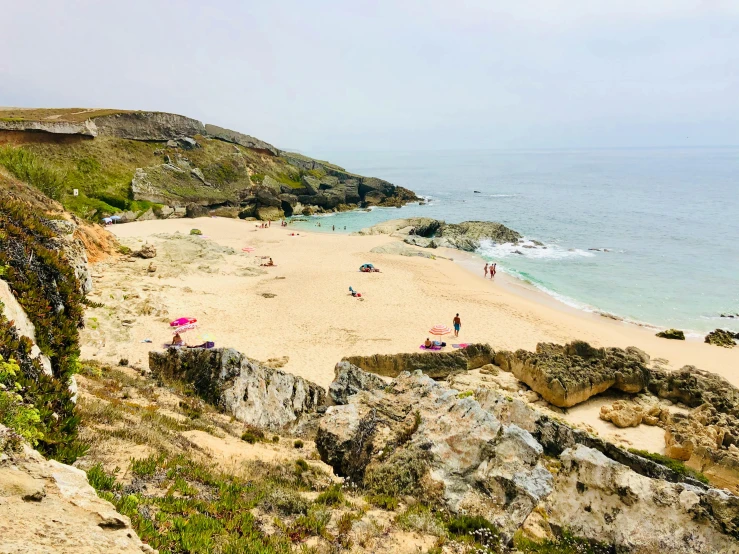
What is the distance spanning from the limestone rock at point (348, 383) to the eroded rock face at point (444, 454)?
2196mm

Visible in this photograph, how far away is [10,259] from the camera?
6645 millimetres

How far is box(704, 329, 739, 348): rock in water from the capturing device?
23.2m

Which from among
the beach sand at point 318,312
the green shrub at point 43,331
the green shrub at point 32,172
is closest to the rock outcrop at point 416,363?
the beach sand at point 318,312

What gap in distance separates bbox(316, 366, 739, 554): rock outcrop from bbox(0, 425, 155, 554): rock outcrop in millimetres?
4563

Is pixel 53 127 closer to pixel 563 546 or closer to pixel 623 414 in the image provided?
pixel 623 414

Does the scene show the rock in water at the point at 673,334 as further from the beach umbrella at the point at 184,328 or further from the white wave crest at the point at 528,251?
the beach umbrella at the point at 184,328

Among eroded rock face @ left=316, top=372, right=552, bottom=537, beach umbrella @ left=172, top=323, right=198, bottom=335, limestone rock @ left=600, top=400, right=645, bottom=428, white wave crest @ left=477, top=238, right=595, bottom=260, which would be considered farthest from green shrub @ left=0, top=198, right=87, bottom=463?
white wave crest @ left=477, top=238, right=595, bottom=260

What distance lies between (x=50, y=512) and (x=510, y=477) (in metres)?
6.16

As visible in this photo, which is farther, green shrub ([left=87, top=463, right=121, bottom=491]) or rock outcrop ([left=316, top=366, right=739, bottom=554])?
rock outcrop ([left=316, top=366, right=739, bottom=554])

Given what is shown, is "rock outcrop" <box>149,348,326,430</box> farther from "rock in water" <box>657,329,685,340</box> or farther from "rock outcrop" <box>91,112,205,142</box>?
"rock outcrop" <box>91,112,205,142</box>

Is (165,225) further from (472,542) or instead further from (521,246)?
(472,542)

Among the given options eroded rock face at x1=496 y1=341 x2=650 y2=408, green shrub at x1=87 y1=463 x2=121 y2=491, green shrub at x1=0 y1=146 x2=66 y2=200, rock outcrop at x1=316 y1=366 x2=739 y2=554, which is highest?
green shrub at x1=0 y1=146 x2=66 y2=200

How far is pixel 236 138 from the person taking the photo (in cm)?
8481

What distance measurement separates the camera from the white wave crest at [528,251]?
146ft
